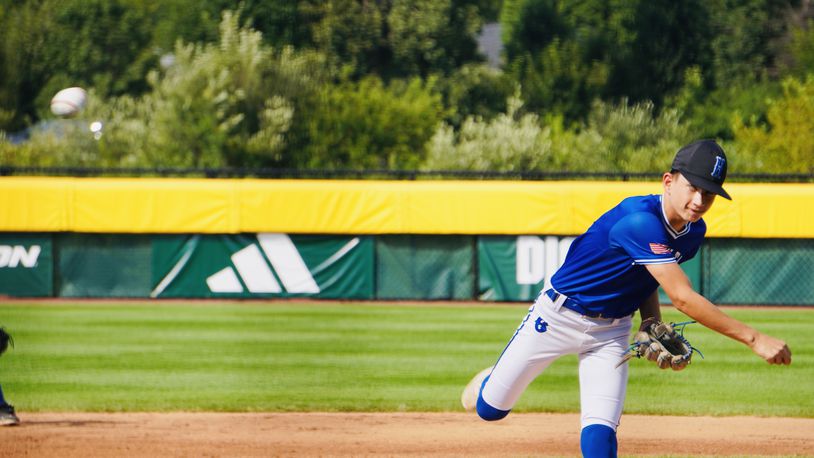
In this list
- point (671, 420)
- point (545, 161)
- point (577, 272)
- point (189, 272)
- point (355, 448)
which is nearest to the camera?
point (577, 272)

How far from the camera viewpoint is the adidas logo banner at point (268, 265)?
64.3ft

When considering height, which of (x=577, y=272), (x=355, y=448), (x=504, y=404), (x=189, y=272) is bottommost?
(x=189, y=272)

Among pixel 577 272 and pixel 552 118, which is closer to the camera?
pixel 577 272

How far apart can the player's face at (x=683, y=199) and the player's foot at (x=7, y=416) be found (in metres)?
5.82

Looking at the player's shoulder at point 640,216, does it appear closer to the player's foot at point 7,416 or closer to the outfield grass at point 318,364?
the outfield grass at point 318,364

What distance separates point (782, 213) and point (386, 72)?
130ft

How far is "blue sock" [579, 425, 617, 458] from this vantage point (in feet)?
17.8

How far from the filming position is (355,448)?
8445 millimetres

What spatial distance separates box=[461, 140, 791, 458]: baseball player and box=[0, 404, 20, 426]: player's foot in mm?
4415

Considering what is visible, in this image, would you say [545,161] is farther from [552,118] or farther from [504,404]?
[504,404]

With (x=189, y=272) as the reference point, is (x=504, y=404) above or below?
above

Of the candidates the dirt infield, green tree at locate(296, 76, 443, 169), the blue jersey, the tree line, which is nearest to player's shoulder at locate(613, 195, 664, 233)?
the blue jersey

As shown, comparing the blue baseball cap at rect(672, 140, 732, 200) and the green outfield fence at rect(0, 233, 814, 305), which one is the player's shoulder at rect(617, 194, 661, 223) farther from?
the green outfield fence at rect(0, 233, 814, 305)

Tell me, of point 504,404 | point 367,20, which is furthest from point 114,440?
point 367,20
